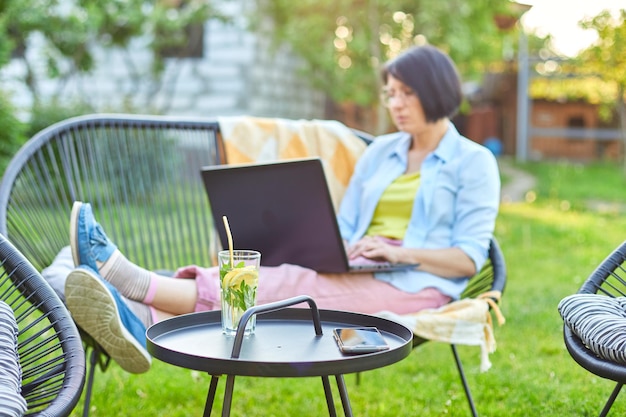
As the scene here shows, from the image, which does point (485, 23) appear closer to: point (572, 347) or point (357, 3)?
A: point (357, 3)

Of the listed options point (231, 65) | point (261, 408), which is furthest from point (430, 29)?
point (261, 408)

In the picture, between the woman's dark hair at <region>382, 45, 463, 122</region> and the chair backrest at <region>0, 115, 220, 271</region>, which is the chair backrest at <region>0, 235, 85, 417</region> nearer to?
the chair backrest at <region>0, 115, 220, 271</region>

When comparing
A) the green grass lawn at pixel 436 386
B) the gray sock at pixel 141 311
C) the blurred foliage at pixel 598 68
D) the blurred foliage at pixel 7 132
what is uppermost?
the gray sock at pixel 141 311

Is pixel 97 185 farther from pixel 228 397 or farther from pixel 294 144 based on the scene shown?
pixel 228 397

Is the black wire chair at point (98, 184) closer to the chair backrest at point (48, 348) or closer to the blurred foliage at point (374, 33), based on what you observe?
the chair backrest at point (48, 348)

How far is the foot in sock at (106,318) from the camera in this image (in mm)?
1815

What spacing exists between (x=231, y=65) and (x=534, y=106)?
5.59 meters

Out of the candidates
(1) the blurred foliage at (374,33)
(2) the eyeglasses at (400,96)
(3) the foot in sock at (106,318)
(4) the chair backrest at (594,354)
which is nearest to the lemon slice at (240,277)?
(3) the foot in sock at (106,318)

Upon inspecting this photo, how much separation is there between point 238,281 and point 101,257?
1.76ft

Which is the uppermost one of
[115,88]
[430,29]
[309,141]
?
[309,141]

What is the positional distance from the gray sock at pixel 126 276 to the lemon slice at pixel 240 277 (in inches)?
19.9

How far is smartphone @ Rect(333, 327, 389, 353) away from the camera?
143cm

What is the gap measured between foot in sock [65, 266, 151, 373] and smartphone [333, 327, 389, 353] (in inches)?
22.2

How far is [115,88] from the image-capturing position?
9570 millimetres
